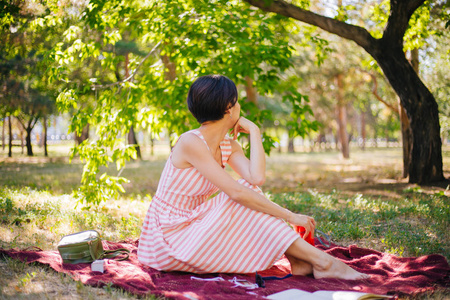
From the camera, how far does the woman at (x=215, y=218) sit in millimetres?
3014

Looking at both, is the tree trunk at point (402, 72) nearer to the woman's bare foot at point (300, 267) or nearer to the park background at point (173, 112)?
the park background at point (173, 112)

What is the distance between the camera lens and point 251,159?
3412 millimetres

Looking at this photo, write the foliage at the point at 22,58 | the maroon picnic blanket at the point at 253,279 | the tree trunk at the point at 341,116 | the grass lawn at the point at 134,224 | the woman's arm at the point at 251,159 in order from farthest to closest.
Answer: the tree trunk at the point at 341,116
the foliage at the point at 22,58
the woman's arm at the point at 251,159
the grass lawn at the point at 134,224
the maroon picnic blanket at the point at 253,279

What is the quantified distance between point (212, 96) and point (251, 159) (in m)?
0.65

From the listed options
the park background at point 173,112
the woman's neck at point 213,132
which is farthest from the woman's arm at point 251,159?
the park background at point 173,112

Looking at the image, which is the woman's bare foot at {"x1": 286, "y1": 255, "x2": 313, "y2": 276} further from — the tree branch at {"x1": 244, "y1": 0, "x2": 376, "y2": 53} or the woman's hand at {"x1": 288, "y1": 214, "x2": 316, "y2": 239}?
the tree branch at {"x1": 244, "y1": 0, "x2": 376, "y2": 53}

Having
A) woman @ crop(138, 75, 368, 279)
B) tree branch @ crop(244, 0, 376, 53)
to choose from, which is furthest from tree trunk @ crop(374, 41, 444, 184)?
woman @ crop(138, 75, 368, 279)

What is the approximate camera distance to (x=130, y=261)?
3.57 m

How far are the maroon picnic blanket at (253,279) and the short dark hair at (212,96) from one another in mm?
1317

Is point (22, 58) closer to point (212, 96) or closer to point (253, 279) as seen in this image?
point (212, 96)

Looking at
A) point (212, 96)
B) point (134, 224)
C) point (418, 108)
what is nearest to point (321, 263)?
point (212, 96)

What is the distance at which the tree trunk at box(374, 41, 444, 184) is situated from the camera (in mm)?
8250

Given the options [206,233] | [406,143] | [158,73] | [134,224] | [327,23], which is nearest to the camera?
[206,233]

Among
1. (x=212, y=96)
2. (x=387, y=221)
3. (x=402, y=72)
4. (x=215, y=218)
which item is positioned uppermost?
(x=402, y=72)
